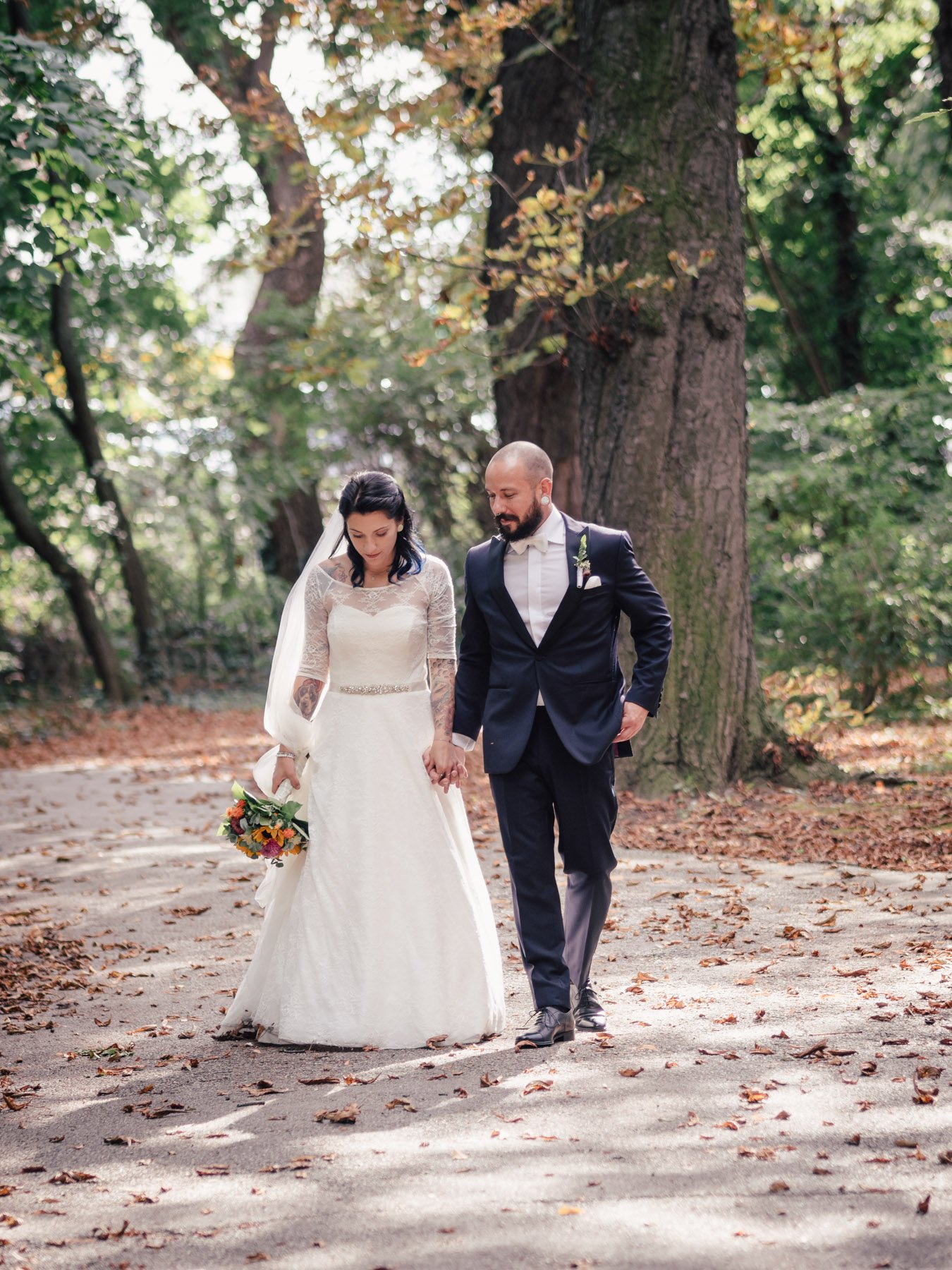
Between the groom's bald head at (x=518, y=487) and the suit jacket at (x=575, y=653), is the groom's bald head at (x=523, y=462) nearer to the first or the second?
the groom's bald head at (x=518, y=487)

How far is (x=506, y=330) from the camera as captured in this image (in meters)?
13.1

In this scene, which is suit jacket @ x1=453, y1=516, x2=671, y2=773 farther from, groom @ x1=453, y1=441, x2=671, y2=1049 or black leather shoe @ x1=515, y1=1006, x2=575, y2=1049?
black leather shoe @ x1=515, y1=1006, x2=575, y2=1049

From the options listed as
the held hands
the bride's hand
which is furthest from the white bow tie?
the bride's hand

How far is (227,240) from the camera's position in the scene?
76.5 ft

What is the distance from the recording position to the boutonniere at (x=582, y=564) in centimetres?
476

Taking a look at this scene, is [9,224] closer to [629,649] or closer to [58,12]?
[58,12]

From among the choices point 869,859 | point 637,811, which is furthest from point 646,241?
point 869,859

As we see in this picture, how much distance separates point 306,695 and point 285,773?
0.32m

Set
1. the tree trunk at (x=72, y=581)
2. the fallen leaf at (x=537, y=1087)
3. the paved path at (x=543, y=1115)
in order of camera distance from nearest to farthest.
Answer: the paved path at (x=543, y=1115) → the fallen leaf at (x=537, y=1087) → the tree trunk at (x=72, y=581)

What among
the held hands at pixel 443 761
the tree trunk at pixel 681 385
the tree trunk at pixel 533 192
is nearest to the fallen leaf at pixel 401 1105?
the held hands at pixel 443 761

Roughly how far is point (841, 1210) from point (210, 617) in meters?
21.3

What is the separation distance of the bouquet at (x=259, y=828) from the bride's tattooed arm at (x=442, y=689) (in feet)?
2.19

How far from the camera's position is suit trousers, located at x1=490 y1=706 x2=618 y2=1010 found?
4812 millimetres

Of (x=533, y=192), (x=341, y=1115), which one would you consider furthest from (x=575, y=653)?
(x=533, y=192)
